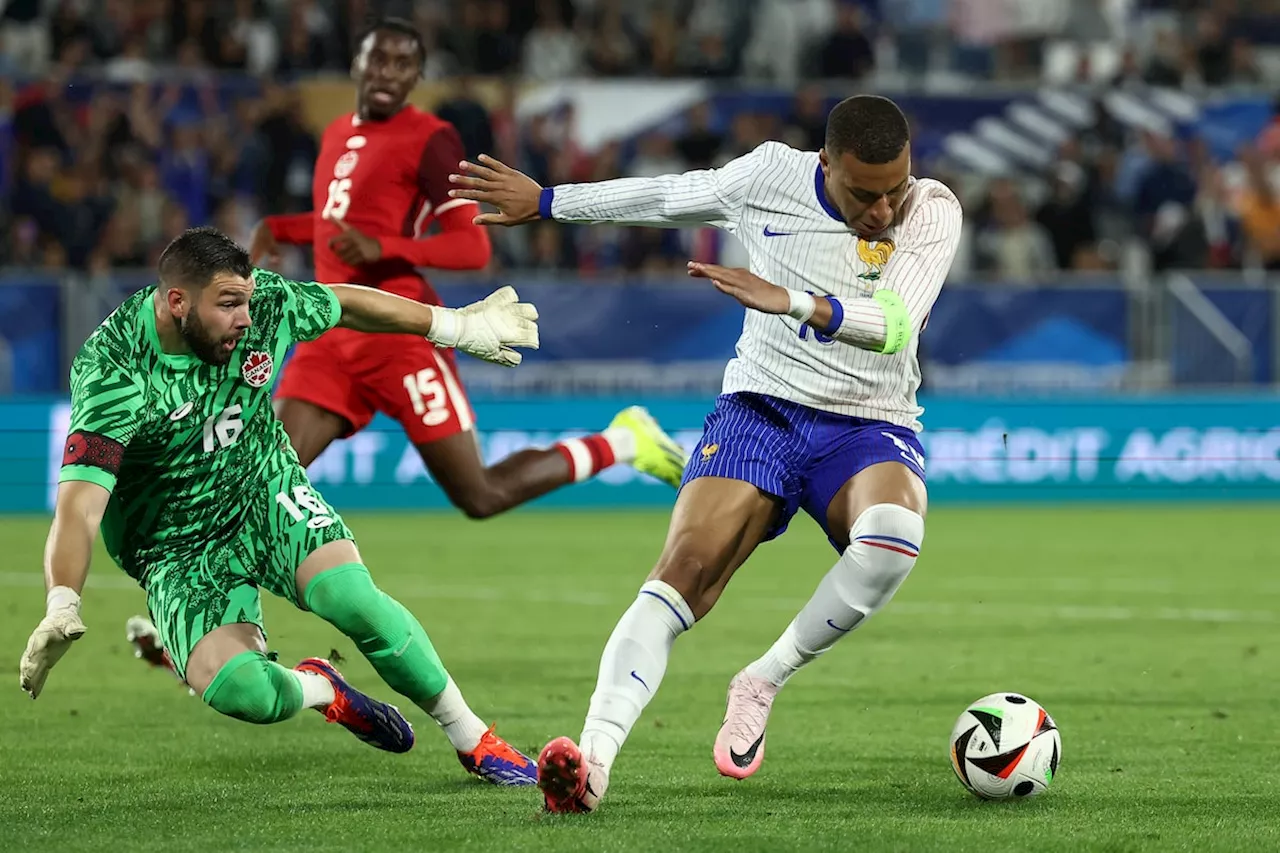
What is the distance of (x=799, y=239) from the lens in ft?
21.1

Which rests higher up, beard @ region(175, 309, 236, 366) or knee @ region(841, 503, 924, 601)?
beard @ region(175, 309, 236, 366)

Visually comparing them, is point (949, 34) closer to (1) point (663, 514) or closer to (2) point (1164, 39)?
(2) point (1164, 39)

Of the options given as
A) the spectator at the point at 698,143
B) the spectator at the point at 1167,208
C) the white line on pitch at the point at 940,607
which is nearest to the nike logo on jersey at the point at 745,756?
the white line on pitch at the point at 940,607

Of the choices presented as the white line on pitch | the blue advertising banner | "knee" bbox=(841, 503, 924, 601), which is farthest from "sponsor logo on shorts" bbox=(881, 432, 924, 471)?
the blue advertising banner

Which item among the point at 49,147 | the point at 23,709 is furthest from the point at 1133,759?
the point at 49,147

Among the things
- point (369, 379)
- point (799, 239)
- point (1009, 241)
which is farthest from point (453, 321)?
point (1009, 241)

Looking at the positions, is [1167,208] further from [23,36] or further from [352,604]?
[352,604]

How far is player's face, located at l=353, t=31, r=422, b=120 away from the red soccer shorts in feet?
3.34

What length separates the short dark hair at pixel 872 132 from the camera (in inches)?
234

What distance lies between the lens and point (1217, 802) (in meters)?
6.11

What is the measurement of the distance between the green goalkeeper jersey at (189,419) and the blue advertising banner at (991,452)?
1082 cm

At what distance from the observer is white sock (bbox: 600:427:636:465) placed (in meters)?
10.1

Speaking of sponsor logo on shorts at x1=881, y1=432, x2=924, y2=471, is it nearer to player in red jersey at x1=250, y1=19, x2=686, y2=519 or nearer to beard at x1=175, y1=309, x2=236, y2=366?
beard at x1=175, y1=309, x2=236, y2=366

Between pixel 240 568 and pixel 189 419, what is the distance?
511 millimetres
